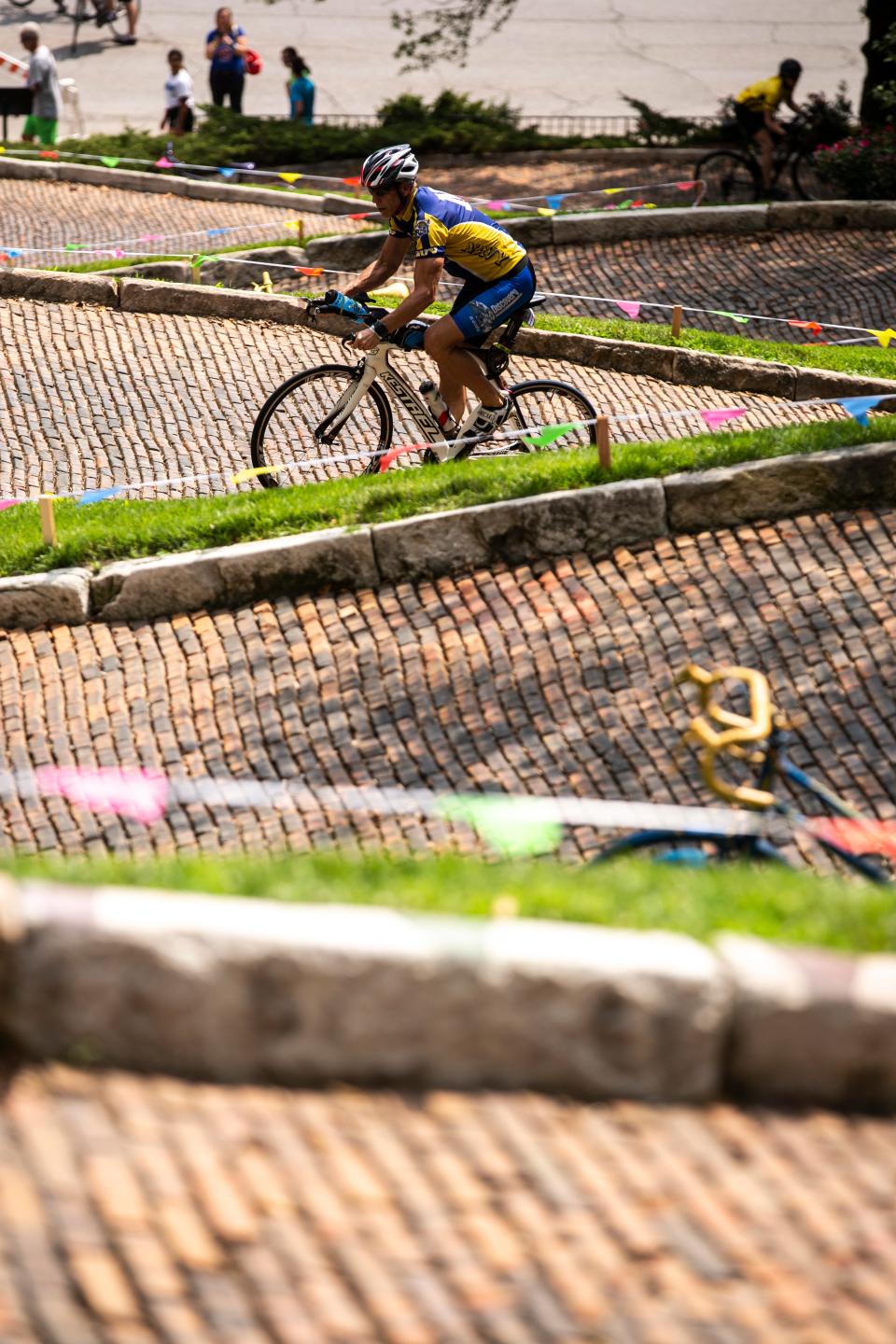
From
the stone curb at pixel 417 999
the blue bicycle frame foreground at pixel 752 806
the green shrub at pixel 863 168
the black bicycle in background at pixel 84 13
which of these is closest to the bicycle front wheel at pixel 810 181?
the green shrub at pixel 863 168

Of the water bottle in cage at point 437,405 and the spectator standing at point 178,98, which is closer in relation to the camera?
the water bottle in cage at point 437,405

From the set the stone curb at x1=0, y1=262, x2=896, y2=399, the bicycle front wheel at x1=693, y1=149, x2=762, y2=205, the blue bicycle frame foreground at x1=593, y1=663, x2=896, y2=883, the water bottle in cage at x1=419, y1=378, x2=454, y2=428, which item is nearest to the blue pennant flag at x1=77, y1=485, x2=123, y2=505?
the water bottle in cage at x1=419, y1=378, x2=454, y2=428

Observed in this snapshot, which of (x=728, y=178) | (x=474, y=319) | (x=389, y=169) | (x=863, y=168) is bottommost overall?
(x=474, y=319)

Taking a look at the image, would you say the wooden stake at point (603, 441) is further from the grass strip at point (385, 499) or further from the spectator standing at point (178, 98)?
the spectator standing at point (178, 98)

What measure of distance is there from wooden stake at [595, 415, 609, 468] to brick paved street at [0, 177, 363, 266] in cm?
888

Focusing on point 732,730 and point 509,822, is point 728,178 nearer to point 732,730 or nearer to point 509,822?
point 509,822

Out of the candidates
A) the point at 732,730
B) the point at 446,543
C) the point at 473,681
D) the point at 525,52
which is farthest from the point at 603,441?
the point at 525,52

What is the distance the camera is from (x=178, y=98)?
20.0 metres

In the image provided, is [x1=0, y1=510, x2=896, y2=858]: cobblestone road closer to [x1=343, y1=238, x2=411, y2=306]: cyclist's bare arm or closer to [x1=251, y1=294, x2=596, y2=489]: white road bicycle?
[x1=251, y1=294, x2=596, y2=489]: white road bicycle

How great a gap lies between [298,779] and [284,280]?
8.84 m

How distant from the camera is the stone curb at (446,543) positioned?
25.7ft

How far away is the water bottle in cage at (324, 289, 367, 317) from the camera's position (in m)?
8.97

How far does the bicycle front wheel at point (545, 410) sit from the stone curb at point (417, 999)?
5.88m

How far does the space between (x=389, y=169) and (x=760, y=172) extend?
422 inches
